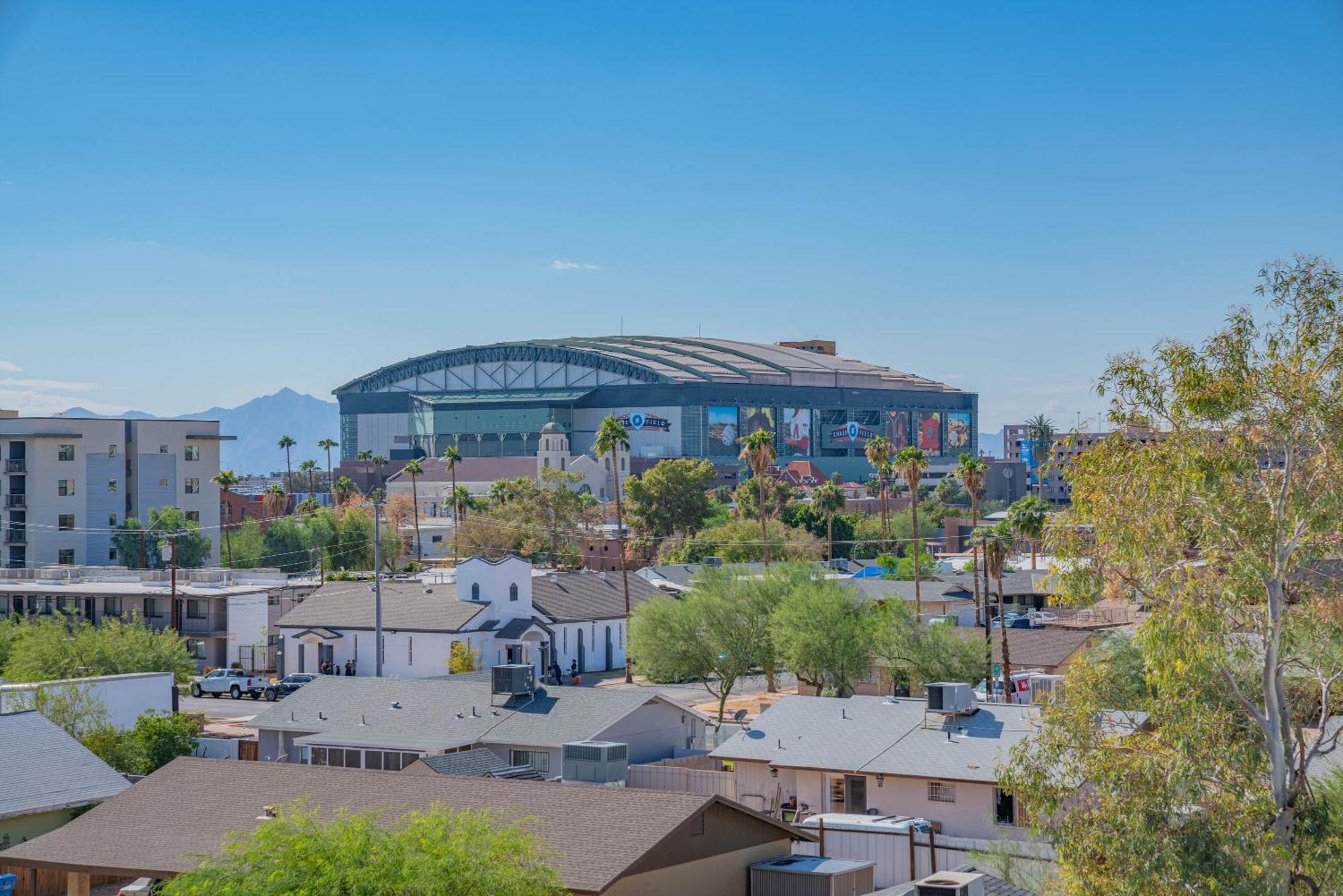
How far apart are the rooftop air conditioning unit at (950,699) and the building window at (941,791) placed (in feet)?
9.24

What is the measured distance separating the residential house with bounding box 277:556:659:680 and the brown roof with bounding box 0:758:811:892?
43825mm

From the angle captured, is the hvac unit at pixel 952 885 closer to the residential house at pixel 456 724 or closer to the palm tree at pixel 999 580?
the residential house at pixel 456 724

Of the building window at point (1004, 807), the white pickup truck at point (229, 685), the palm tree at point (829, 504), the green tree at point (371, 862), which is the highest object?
the palm tree at point (829, 504)

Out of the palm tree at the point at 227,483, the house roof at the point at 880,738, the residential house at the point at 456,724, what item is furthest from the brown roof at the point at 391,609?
the palm tree at the point at 227,483

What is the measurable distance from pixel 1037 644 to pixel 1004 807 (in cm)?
3103

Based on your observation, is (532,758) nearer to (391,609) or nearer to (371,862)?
(371,862)

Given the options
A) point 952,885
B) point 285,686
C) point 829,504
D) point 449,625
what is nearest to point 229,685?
point 285,686

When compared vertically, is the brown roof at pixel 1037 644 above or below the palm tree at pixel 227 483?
below

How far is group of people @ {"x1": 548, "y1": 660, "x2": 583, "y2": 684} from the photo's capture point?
7944cm

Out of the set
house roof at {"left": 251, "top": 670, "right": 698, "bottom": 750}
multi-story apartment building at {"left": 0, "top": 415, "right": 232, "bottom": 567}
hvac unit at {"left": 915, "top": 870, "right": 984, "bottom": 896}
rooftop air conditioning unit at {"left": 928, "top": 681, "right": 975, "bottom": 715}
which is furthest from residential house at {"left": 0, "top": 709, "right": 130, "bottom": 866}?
multi-story apartment building at {"left": 0, "top": 415, "right": 232, "bottom": 567}

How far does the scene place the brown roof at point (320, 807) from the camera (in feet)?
93.0

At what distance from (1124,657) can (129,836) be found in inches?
1013

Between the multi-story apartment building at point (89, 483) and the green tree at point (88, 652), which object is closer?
the green tree at point (88, 652)

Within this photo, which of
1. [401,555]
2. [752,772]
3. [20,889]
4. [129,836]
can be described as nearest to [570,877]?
[129,836]
